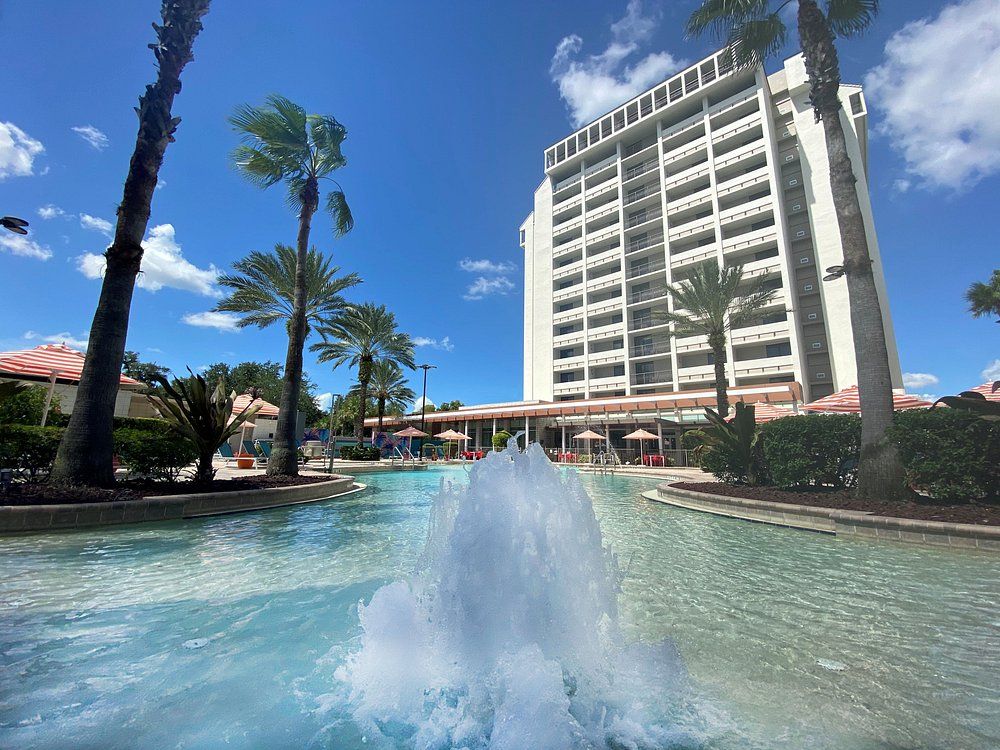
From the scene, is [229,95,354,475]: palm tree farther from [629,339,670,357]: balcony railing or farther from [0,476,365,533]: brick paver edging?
[629,339,670,357]: balcony railing

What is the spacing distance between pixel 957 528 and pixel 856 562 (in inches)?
85.7

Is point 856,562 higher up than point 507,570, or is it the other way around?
point 507,570

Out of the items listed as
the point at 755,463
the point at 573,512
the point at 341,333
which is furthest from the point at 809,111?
the point at 573,512

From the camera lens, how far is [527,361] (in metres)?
46.8

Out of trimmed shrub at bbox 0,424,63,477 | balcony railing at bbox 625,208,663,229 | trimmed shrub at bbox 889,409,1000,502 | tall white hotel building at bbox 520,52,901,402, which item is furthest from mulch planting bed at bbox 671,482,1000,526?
balcony railing at bbox 625,208,663,229

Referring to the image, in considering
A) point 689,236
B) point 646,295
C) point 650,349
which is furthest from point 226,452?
point 689,236

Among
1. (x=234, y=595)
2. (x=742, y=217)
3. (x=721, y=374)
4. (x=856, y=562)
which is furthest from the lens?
(x=742, y=217)

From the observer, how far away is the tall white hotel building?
3041 cm

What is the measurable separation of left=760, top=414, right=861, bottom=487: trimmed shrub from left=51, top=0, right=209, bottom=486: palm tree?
1414 cm

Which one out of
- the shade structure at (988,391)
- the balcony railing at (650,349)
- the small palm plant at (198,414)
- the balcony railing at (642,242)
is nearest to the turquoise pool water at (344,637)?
the small palm plant at (198,414)

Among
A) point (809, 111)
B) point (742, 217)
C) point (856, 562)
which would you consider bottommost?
point (856, 562)

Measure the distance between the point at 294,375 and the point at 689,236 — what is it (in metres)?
34.9

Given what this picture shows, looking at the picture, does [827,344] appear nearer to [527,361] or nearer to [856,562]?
[527,361]

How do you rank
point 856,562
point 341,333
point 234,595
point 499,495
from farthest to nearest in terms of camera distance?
point 341,333, point 856,562, point 234,595, point 499,495
